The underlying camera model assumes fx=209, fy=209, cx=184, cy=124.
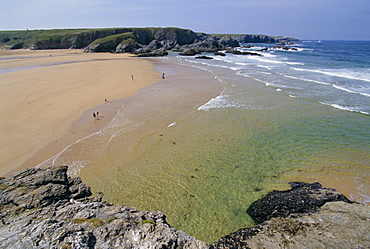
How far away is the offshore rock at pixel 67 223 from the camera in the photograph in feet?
13.1

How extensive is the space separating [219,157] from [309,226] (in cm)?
567

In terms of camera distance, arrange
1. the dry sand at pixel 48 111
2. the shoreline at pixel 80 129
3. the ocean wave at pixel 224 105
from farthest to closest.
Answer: the ocean wave at pixel 224 105
the dry sand at pixel 48 111
the shoreline at pixel 80 129

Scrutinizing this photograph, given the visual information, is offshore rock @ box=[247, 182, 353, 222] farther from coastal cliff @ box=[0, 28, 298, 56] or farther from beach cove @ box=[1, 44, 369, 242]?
coastal cliff @ box=[0, 28, 298, 56]

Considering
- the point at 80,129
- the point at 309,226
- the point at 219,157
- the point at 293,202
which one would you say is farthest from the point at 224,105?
the point at 309,226

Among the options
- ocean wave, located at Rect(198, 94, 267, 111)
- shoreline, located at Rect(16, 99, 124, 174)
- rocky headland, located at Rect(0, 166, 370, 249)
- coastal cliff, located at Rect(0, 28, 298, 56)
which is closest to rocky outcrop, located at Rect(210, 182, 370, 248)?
rocky headland, located at Rect(0, 166, 370, 249)

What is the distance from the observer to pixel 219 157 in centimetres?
1067

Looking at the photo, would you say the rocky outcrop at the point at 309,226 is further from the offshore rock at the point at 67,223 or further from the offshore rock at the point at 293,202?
the offshore rock at the point at 67,223

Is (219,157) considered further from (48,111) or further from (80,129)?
(48,111)

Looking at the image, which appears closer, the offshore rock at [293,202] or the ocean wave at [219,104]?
the offshore rock at [293,202]

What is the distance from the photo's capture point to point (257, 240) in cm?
491

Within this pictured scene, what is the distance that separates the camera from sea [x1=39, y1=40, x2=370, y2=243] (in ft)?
25.5

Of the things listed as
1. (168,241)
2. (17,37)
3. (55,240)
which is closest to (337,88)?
(168,241)

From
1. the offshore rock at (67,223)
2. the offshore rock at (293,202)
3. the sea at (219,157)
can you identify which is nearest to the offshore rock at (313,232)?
the offshore rock at (293,202)

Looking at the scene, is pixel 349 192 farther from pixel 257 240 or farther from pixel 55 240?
pixel 55 240
